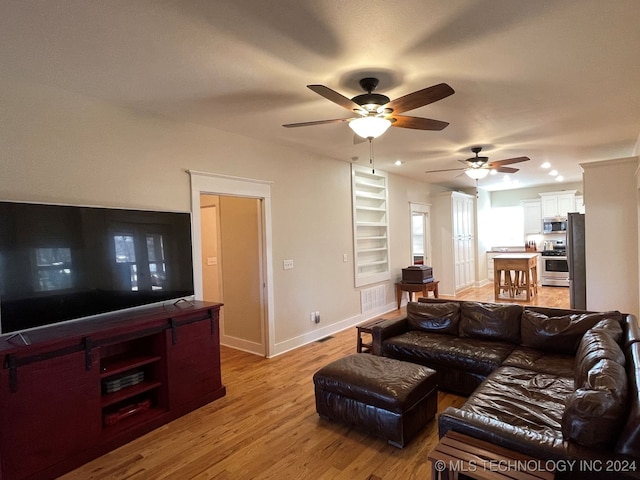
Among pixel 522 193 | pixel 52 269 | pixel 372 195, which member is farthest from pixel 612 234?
pixel 52 269

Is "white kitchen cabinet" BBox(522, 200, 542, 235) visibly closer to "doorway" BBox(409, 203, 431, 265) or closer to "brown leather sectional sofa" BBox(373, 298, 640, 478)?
"doorway" BBox(409, 203, 431, 265)

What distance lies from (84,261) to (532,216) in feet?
33.5

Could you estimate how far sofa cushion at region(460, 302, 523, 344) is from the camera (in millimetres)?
3404

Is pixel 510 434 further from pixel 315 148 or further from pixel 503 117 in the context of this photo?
pixel 315 148

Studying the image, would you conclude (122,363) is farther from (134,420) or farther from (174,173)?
(174,173)

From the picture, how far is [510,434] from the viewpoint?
1.74 m

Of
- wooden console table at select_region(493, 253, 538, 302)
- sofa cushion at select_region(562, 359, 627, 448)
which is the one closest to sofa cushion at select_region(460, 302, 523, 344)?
sofa cushion at select_region(562, 359, 627, 448)

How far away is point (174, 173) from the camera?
349cm

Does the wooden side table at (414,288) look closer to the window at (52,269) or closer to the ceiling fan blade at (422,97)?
the ceiling fan blade at (422,97)

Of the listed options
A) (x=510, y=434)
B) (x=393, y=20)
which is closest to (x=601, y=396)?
(x=510, y=434)

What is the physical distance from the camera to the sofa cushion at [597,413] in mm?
1549

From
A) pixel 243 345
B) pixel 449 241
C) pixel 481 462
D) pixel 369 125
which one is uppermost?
pixel 369 125

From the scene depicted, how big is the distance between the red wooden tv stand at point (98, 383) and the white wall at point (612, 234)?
16.6ft

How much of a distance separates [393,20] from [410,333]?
2928 mm
